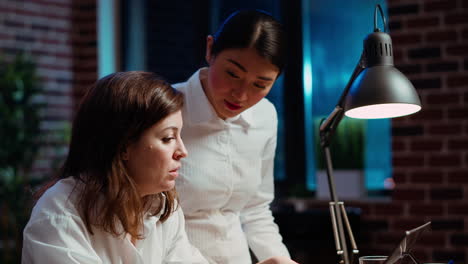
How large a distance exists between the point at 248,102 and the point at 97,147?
48 centimetres

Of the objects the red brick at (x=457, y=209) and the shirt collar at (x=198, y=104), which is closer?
the shirt collar at (x=198, y=104)

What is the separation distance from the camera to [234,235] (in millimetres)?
1820

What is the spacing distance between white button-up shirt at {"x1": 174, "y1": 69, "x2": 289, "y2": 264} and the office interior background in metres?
1.21

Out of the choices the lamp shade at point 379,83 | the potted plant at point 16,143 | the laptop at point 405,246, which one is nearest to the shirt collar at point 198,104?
the lamp shade at point 379,83

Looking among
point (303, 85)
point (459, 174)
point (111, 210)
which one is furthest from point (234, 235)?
point (303, 85)

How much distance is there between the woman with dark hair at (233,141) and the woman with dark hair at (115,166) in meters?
0.25

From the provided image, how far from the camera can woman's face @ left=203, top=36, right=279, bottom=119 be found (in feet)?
5.12

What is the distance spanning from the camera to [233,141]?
6.10 ft

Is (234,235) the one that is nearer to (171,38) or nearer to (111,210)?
(111,210)

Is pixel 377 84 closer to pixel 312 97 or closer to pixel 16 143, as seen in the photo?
pixel 312 97

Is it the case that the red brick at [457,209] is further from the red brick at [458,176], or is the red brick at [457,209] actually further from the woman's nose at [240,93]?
the woman's nose at [240,93]

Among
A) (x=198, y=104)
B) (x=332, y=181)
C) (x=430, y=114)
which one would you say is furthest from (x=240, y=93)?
(x=430, y=114)

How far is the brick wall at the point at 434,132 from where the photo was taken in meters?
2.93

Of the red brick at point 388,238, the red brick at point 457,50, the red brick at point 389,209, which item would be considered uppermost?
the red brick at point 457,50
